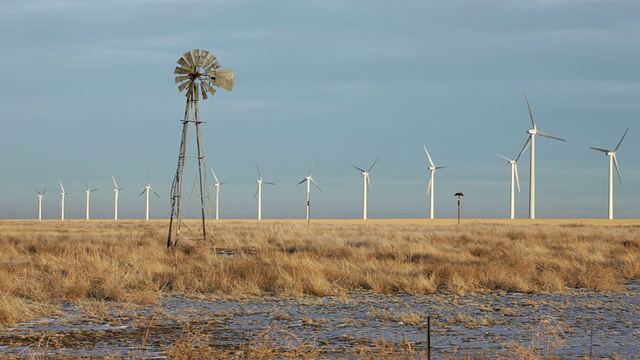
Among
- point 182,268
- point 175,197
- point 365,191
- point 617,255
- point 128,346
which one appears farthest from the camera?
point 365,191

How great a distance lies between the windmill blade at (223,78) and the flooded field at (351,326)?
1558 cm

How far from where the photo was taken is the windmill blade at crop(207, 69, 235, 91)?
3094 cm

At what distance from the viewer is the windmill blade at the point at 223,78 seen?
1218 inches

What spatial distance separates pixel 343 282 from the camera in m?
19.0

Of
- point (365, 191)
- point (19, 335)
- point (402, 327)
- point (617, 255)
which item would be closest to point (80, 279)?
point (19, 335)

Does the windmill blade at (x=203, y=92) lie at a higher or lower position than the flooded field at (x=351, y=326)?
higher

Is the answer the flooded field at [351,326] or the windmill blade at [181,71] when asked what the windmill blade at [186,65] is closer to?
the windmill blade at [181,71]

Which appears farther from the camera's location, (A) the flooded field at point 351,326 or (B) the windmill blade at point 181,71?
(B) the windmill blade at point 181,71

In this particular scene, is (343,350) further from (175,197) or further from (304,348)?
(175,197)

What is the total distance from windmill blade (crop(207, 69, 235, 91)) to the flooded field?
15578 millimetres

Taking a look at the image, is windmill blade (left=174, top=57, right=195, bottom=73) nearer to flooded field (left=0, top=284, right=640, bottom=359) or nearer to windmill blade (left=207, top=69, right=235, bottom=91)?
windmill blade (left=207, top=69, right=235, bottom=91)

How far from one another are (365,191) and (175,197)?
73.4 meters

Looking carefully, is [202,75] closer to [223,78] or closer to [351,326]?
[223,78]

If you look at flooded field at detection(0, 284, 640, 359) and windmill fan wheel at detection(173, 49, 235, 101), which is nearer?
flooded field at detection(0, 284, 640, 359)
